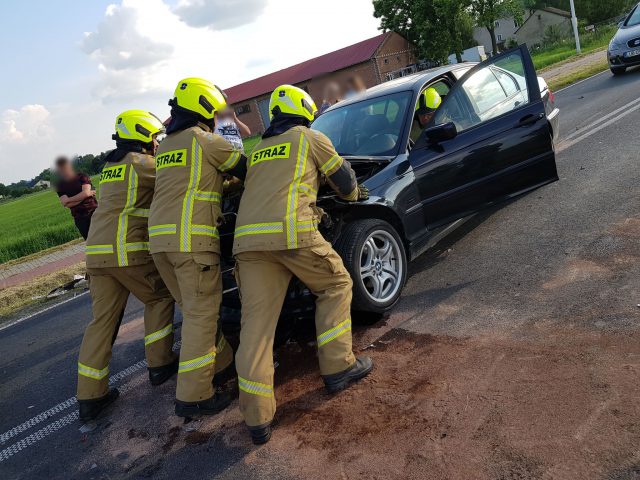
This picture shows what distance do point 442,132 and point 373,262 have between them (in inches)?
50.1

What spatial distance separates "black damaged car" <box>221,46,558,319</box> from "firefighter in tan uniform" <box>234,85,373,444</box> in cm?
37

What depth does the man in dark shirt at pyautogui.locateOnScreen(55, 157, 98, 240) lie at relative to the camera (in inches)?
255

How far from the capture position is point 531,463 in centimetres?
226

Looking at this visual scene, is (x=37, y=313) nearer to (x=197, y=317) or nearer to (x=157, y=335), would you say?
(x=157, y=335)

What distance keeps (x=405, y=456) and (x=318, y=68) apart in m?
49.3

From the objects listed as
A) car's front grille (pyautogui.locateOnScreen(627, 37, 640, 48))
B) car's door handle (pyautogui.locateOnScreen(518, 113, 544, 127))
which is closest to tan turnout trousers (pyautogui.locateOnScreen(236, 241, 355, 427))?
car's door handle (pyautogui.locateOnScreen(518, 113, 544, 127))

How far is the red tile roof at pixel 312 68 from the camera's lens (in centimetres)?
4694

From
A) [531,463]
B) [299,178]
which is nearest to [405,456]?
[531,463]

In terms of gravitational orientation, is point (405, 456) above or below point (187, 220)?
below

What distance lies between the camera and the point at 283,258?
10.6 feet

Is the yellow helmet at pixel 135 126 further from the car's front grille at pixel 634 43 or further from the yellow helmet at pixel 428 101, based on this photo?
the car's front grille at pixel 634 43

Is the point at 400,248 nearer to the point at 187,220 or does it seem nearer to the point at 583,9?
the point at 187,220

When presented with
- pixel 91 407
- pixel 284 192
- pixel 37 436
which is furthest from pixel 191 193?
pixel 37 436

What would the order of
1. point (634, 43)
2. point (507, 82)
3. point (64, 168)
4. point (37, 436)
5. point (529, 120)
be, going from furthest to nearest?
point (634, 43) < point (64, 168) < point (507, 82) < point (529, 120) < point (37, 436)
